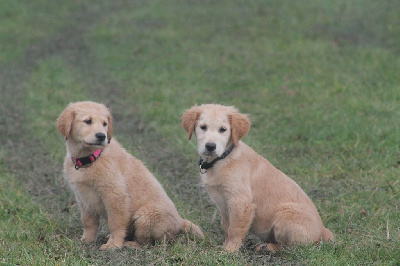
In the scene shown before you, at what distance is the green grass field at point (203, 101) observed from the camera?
232 inches

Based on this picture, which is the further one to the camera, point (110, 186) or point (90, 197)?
point (90, 197)

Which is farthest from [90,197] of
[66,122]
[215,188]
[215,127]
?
[215,127]

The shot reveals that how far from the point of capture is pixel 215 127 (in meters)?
5.77

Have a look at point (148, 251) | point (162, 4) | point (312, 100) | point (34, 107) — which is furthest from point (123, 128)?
point (162, 4)

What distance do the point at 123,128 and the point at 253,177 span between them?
5342 millimetres

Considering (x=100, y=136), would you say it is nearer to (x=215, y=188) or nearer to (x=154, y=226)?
(x=154, y=226)

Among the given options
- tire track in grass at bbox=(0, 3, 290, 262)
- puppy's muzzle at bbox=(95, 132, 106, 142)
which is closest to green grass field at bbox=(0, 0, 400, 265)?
tire track in grass at bbox=(0, 3, 290, 262)

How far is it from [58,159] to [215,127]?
4107mm

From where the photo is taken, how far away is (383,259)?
5.21m

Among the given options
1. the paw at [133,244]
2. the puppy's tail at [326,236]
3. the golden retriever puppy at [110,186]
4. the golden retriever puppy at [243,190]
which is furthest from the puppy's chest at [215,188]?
the puppy's tail at [326,236]

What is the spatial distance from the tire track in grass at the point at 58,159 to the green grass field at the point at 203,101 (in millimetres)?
35

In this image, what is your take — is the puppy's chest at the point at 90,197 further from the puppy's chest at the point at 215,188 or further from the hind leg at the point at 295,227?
the hind leg at the point at 295,227

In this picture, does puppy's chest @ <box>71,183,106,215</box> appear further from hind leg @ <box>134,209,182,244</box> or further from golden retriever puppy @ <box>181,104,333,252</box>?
golden retriever puppy @ <box>181,104,333,252</box>

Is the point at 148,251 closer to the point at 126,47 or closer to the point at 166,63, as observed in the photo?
the point at 166,63
